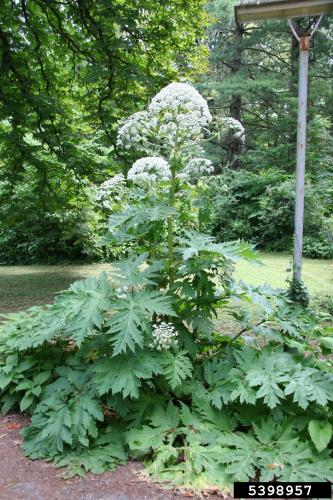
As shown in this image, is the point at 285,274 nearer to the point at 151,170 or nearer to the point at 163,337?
the point at 151,170

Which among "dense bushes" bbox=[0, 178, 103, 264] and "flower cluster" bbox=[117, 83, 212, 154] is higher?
"flower cluster" bbox=[117, 83, 212, 154]

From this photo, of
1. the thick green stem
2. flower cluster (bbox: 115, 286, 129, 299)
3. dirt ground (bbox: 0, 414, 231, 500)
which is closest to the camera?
dirt ground (bbox: 0, 414, 231, 500)

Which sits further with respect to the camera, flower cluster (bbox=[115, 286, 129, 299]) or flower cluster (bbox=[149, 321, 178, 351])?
flower cluster (bbox=[115, 286, 129, 299])

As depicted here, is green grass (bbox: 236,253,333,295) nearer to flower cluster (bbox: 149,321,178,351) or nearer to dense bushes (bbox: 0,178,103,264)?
dense bushes (bbox: 0,178,103,264)

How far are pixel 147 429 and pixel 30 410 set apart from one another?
0.97m

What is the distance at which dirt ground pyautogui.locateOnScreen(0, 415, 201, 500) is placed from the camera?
241cm

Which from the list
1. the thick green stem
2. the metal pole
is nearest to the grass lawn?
the metal pole

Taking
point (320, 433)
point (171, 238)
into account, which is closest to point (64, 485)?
point (320, 433)

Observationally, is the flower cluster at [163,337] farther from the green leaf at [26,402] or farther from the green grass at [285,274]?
the green grass at [285,274]

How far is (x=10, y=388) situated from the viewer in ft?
11.0

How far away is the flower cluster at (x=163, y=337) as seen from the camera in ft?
9.50

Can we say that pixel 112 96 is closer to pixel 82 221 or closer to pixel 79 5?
pixel 79 5

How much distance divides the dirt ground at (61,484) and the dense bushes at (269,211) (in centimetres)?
925

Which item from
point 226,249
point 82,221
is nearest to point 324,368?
point 226,249
